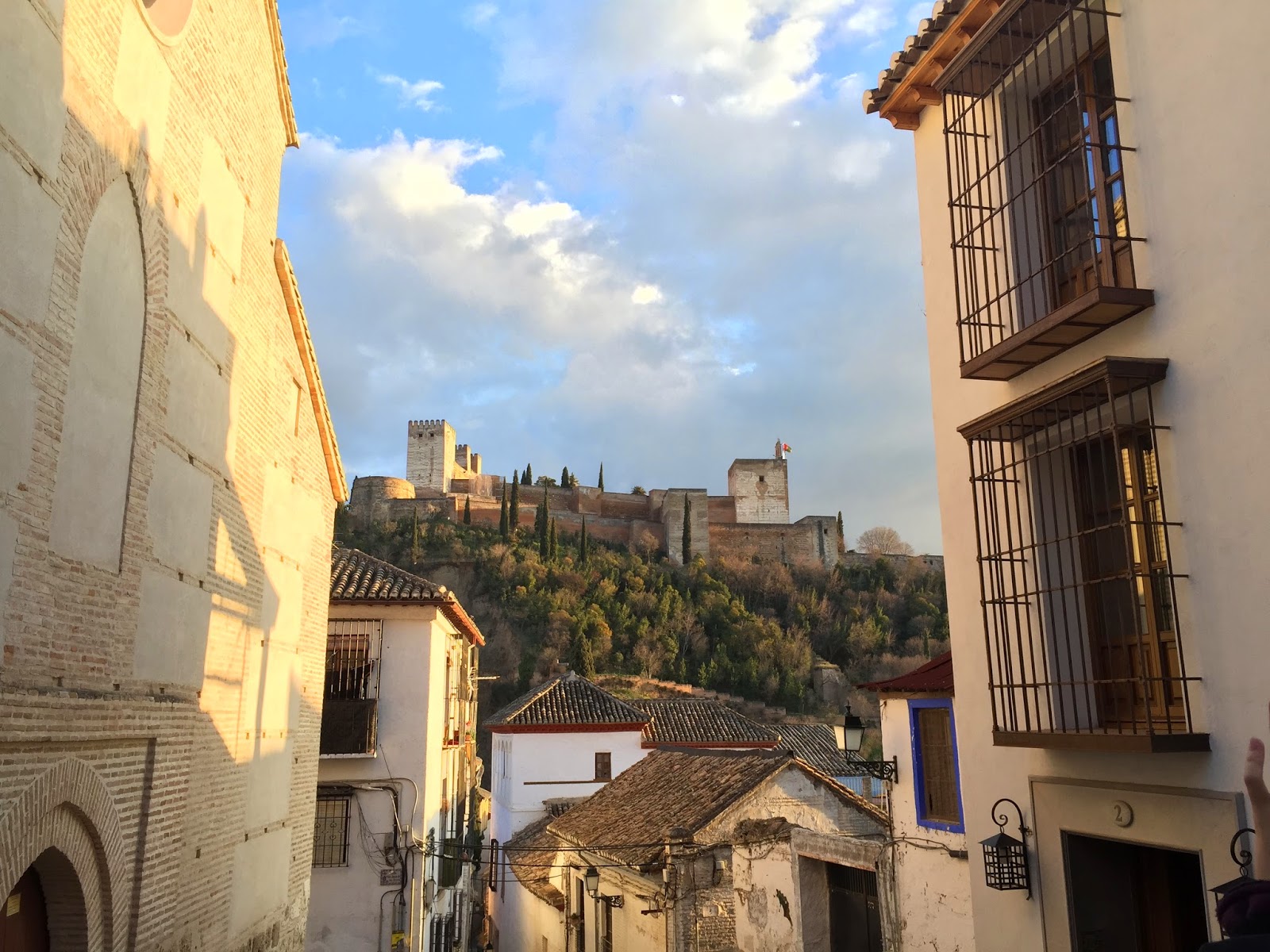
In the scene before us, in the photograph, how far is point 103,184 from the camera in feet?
20.6

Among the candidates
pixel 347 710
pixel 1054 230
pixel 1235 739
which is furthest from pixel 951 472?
pixel 347 710

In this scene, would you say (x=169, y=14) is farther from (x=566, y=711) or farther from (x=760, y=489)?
(x=760, y=489)

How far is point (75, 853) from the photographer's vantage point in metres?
6.23

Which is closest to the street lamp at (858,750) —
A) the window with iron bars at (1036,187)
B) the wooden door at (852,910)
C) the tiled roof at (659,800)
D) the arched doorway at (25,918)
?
the wooden door at (852,910)

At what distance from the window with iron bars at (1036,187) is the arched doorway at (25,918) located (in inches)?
253

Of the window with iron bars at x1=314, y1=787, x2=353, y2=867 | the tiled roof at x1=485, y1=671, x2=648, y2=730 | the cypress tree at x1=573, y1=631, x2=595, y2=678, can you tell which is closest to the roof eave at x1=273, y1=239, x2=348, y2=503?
the window with iron bars at x1=314, y1=787, x2=353, y2=867

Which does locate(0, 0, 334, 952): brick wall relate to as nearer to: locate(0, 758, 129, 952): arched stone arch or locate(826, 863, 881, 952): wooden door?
locate(0, 758, 129, 952): arched stone arch

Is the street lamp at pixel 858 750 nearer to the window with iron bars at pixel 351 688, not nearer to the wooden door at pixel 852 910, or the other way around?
the wooden door at pixel 852 910

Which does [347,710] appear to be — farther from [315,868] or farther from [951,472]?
[951,472]

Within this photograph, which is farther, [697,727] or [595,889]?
[697,727]

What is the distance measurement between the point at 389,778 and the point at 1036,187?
12529 millimetres

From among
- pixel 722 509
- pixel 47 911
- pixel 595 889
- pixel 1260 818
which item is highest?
pixel 722 509

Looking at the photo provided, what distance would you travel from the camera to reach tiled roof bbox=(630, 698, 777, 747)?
27.6 meters

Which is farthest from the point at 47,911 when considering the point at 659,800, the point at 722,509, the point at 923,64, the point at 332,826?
the point at 722,509
